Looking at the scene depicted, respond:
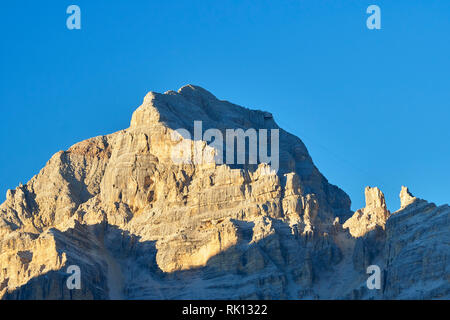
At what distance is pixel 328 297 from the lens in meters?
198
